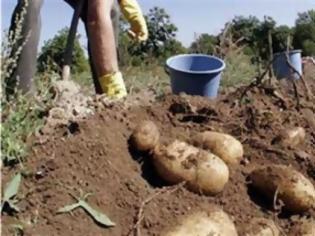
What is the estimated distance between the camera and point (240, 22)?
12.0 meters

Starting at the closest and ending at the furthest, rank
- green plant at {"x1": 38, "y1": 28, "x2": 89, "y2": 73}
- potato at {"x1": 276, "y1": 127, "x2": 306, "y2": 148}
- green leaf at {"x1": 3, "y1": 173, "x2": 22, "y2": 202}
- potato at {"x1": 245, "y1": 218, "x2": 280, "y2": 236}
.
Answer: green leaf at {"x1": 3, "y1": 173, "x2": 22, "y2": 202}, potato at {"x1": 245, "y1": 218, "x2": 280, "y2": 236}, potato at {"x1": 276, "y1": 127, "x2": 306, "y2": 148}, green plant at {"x1": 38, "y1": 28, "x2": 89, "y2": 73}

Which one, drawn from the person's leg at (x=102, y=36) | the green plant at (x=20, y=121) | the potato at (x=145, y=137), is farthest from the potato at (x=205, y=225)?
the person's leg at (x=102, y=36)

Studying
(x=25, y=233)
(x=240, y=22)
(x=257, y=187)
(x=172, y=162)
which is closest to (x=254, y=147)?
(x=257, y=187)

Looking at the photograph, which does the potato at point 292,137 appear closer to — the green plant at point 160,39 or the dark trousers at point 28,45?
the dark trousers at point 28,45

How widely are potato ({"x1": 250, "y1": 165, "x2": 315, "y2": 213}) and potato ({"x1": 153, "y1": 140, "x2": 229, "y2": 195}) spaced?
0.16 m

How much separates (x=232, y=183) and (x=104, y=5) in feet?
3.86

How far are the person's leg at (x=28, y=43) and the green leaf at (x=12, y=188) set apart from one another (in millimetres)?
1084

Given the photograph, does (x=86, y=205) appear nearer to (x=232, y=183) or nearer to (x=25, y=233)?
(x=25, y=233)

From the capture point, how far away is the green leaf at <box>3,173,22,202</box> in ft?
7.73

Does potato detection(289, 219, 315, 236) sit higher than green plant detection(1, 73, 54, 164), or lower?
lower

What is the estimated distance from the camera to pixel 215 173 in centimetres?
260

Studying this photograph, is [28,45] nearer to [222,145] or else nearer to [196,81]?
[196,81]

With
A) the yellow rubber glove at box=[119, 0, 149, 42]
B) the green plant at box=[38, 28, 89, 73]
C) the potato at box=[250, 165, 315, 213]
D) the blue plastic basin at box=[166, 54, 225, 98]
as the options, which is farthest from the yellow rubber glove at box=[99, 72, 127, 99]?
the green plant at box=[38, 28, 89, 73]

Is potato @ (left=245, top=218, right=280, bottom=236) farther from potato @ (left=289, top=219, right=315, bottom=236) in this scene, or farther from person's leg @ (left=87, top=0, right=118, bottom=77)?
person's leg @ (left=87, top=0, right=118, bottom=77)
